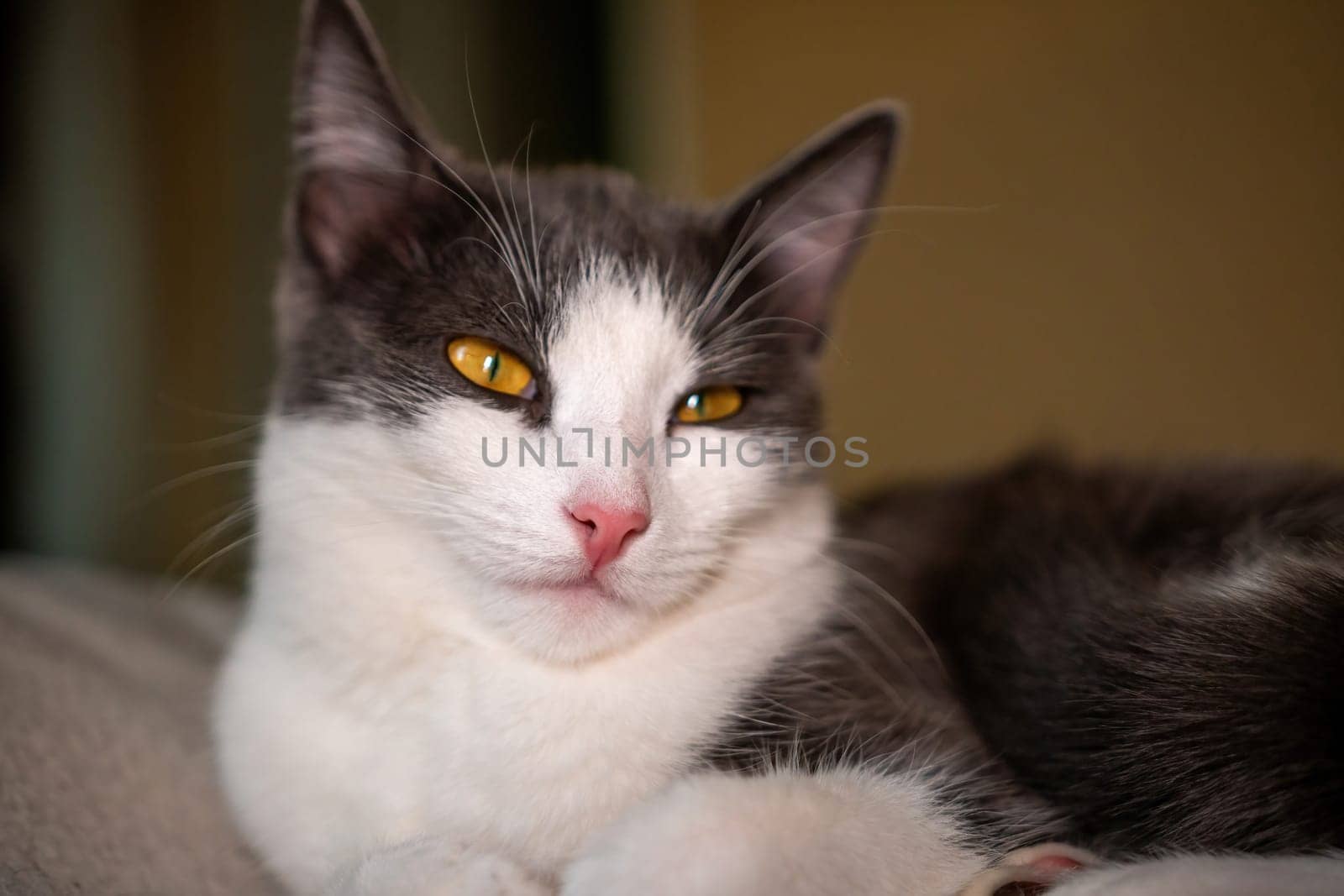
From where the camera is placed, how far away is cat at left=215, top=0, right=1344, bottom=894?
0.79m

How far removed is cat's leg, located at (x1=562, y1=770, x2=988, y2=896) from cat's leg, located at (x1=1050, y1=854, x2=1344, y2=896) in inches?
4.7

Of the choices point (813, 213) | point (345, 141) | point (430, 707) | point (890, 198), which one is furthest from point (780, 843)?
point (890, 198)

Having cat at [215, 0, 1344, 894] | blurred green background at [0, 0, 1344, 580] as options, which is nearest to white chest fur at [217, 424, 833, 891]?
cat at [215, 0, 1344, 894]

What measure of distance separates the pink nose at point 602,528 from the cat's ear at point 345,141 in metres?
0.49

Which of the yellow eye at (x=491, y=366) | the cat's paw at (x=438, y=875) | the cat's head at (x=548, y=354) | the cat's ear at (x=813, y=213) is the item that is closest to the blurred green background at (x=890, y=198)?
the cat's ear at (x=813, y=213)

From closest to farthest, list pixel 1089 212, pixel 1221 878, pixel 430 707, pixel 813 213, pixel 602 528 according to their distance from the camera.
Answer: pixel 1221 878, pixel 602 528, pixel 430 707, pixel 813 213, pixel 1089 212

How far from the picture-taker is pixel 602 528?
81 cm

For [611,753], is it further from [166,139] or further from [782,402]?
[166,139]

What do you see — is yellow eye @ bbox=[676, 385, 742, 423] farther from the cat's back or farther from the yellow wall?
the yellow wall

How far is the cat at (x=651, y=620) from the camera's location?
0.79 m

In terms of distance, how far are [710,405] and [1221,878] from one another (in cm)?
64

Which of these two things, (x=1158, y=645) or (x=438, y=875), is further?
(x=1158, y=645)

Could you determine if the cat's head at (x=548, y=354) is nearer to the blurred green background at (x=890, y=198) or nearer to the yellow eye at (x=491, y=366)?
the yellow eye at (x=491, y=366)

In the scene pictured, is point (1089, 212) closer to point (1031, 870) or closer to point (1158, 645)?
point (1158, 645)
